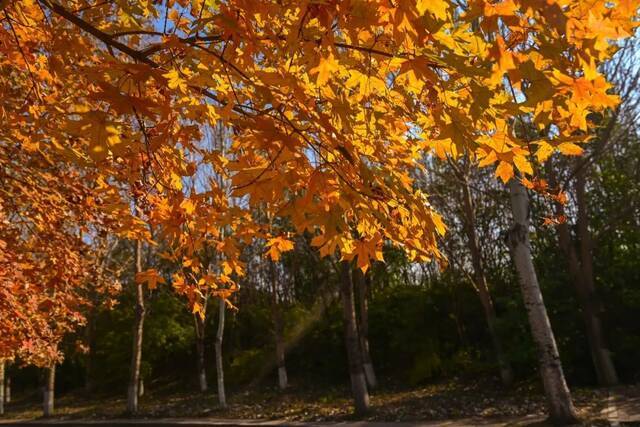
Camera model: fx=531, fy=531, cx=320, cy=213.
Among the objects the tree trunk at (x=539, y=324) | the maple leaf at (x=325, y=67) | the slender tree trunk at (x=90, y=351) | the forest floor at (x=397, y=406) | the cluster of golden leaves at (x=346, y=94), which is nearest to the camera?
the cluster of golden leaves at (x=346, y=94)

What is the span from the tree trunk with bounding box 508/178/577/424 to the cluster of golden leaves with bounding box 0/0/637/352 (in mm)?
5030

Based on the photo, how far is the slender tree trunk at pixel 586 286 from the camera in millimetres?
9953

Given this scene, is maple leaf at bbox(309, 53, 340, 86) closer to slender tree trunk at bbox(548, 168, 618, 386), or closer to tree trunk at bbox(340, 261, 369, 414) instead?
tree trunk at bbox(340, 261, 369, 414)

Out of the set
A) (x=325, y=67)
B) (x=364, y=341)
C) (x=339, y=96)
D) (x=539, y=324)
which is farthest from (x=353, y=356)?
(x=325, y=67)

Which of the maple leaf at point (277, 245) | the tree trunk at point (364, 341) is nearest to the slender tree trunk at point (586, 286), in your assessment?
the tree trunk at point (364, 341)

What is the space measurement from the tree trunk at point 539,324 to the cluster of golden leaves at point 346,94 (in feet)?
16.5

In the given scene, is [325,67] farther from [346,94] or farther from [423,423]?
[423,423]

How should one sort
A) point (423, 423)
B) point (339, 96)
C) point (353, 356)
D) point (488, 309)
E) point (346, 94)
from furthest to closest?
point (488, 309)
point (353, 356)
point (423, 423)
point (346, 94)
point (339, 96)

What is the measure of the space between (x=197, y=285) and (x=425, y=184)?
11160mm

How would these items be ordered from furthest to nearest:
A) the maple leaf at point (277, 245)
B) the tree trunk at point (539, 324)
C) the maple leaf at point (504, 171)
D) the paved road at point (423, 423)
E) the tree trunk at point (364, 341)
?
the tree trunk at point (364, 341)
the paved road at point (423, 423)
the tree trunk at point (539, 324)
the maple leaf at point (277, 245)
the maple leaf at point (504, 171)

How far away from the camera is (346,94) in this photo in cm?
255

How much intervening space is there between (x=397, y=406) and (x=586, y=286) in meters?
4.42

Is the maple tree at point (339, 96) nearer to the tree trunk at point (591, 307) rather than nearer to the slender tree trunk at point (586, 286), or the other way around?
the slender tree trunk at point (586, 286)

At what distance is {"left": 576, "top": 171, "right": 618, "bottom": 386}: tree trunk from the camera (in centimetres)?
988
